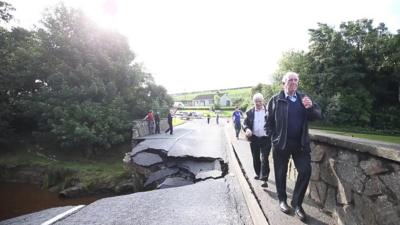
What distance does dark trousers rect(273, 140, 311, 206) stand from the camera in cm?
395

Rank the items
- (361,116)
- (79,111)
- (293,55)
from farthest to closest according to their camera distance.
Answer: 1. (293,55)
2. (361,116)
3. (79,111)

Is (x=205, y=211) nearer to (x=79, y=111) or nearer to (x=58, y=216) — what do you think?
(x=58, y=216)

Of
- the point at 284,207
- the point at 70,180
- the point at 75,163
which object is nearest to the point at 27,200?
the point at 70,180

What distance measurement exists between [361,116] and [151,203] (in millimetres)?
36195

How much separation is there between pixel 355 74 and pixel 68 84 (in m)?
33.9

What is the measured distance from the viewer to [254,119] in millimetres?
6098

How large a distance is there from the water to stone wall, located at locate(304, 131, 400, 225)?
10.7 metres

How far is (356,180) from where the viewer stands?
11.3ft

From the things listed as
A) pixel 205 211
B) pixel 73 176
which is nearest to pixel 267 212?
pixel 205 211

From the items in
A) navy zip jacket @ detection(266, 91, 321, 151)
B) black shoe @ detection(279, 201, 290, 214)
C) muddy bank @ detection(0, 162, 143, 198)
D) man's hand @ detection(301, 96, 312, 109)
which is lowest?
muddy bank @ detection(0, 162, 143, 198)

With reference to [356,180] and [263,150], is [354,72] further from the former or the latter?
[356,180]

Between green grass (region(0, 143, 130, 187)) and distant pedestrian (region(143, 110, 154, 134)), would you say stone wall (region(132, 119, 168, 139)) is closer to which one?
distant pedestrian (region(143, 110, 154, 134))

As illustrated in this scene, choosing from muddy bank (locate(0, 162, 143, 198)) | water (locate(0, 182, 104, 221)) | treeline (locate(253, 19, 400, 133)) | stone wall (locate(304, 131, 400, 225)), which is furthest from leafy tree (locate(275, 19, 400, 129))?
stone wall (locate(304, 131, 400, 225))

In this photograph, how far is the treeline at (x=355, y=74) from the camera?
3616 centimetres
